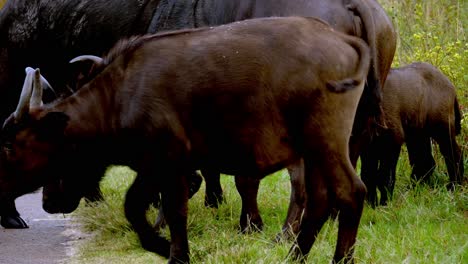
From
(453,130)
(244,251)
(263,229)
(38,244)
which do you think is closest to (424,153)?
(453,130)

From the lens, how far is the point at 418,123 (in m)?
7.92

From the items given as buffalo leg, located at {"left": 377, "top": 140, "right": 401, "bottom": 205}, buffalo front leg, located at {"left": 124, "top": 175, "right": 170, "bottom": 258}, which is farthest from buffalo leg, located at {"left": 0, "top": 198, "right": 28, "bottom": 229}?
buffalo leg, located at {"left": 377, "top": 140, "right": 401, "bottom": 205}

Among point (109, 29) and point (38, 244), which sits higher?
point (109, 29)

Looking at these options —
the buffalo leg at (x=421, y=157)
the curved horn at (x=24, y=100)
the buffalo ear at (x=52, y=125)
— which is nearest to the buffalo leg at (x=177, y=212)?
the buffalo ear at (x=52, y=125)

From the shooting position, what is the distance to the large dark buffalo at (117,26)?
5926mm

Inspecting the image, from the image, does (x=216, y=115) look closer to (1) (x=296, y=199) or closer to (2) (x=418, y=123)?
(1) (x=296, y=199)

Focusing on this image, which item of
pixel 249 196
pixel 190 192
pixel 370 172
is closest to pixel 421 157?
pixel 370 172

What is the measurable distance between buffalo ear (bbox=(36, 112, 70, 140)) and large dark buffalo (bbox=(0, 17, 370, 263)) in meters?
0.01

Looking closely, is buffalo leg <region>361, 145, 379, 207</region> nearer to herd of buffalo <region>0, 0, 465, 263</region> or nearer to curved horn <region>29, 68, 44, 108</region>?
herd of buffalo <region>0, 0, 465, 263</region>

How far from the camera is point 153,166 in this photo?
511 centimetres

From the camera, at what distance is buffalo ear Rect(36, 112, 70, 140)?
5.40 m

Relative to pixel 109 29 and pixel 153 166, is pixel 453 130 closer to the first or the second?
pixel 109 29

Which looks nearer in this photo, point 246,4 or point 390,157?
point 246,4

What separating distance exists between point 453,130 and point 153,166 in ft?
12.2
